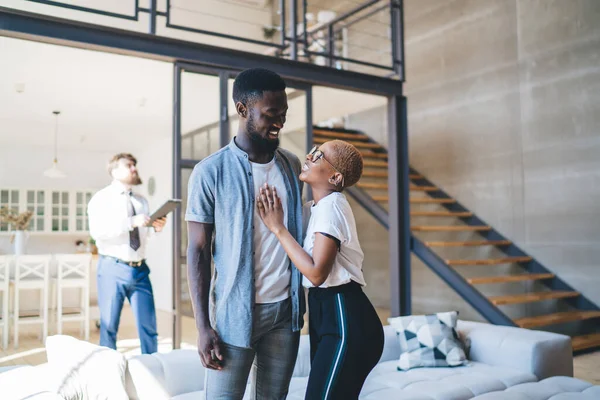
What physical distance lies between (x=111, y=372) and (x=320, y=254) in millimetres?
1322

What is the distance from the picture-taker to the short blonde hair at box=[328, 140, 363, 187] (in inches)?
62.9

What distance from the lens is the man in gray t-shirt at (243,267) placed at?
4.51 ft

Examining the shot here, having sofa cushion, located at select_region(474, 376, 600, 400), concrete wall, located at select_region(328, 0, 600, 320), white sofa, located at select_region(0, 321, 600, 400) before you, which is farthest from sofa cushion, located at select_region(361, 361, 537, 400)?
concrete wall, located at select_region(328, 0, 600, 320)

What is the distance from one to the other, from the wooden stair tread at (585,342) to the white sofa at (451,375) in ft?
6.22

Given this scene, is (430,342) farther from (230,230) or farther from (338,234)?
(230,230)

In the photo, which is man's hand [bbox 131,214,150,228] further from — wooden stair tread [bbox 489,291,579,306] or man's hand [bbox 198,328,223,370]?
wooden stair tread [bbox 489,291,579,306]

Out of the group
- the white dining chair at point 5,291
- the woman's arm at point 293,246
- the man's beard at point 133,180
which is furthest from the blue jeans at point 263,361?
the white dining chair at point 5,291

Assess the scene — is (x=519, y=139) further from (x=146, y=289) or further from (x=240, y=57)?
(x=146, y=289)

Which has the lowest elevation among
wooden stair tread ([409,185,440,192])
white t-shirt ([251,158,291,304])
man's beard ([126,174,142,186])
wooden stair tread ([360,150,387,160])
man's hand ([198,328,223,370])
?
man's hand ([198,328,223,370])

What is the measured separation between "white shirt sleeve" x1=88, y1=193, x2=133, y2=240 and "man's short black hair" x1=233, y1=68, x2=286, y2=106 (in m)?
2.54

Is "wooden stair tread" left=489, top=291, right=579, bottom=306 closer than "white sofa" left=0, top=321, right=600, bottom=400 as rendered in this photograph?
No

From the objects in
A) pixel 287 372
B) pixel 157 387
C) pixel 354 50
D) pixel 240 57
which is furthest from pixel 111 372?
pixel 354 50

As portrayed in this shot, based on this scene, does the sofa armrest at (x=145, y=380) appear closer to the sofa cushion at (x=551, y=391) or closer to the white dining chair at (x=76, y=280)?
the sofa cushion at (x=551, y=391)

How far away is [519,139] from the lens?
6.02 meters
